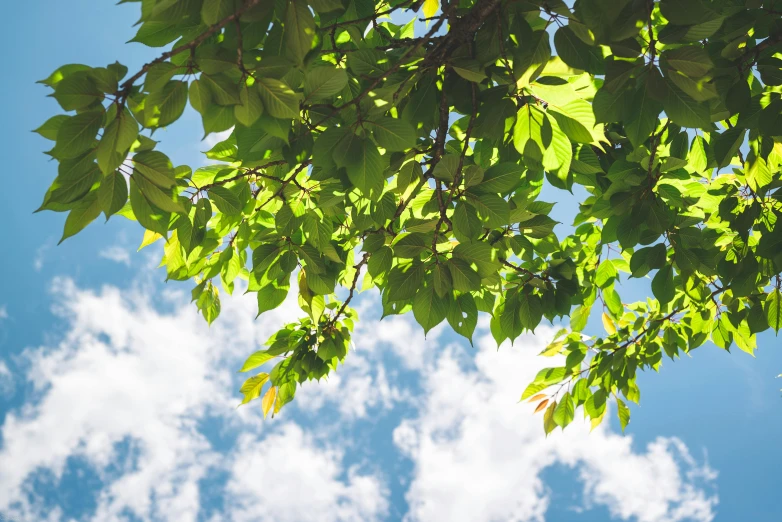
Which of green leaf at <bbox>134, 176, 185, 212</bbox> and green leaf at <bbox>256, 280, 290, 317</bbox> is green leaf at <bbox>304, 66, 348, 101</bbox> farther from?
green leaf at <bbox>256, 280, 290, 317</bbox>

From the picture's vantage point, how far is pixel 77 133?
97cm

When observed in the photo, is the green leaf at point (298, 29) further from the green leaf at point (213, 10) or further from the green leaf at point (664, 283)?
the green leaf at point (664, 283)

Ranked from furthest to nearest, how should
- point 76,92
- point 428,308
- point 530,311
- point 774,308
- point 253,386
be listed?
point 253,386
point 774,308
point 530,311
point 428,308
point 76,92

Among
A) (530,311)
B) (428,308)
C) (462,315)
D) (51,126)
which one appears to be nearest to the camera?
(51,126)

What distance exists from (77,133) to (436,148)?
0.91m

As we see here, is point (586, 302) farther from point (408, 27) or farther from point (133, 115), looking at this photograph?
point (133, 115)

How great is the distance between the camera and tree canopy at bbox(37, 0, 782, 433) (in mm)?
1034

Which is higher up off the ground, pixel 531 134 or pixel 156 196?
pixel 531 134

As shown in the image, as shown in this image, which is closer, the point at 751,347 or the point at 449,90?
the point at 449,90

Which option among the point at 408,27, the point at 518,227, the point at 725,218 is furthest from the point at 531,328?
the point at 408,27

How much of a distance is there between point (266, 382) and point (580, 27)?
2062 millimetres

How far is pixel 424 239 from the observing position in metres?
1.60

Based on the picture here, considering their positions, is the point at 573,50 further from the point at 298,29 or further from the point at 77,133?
the point at 77,133

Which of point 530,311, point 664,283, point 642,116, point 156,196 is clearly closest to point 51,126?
point 156,196
